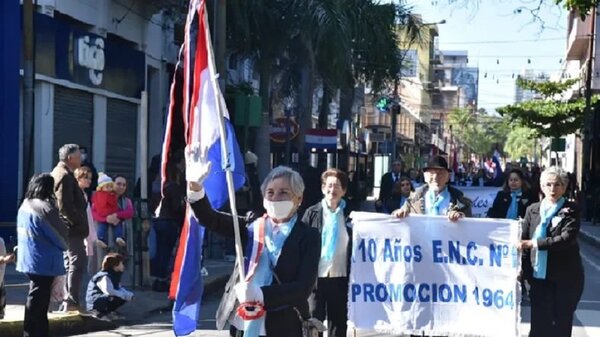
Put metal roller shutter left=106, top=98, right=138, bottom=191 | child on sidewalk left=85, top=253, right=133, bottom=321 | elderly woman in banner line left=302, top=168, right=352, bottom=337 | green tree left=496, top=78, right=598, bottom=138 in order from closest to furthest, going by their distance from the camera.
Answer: elderly woman in banner line left=302, top=168, right=352, bottom=337 < child on sidewalk left=85, top=253, right=133, bottom=321 < metal roller shutter left=106, top=98, right=138, bottom=191 < green tree left=496, top=78, right=598, bottom=138

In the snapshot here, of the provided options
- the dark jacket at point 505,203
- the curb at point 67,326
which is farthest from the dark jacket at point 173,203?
the dark jacket at point 505,203

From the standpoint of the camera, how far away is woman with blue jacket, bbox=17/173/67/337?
8656 millimetres

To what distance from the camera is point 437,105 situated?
14888 cm

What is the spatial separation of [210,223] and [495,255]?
3939mm

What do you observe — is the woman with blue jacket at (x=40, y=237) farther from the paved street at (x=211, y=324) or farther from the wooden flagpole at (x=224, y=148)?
the wooden flagpole at (x=224, y=148)

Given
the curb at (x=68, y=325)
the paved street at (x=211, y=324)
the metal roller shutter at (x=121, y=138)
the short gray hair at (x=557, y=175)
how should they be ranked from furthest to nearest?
the metal roller shutter at (x=121, y=138) < the paved street at (x=211, y=324) < the curb at (x=68, y=325) < the short gray hair at (x=557, y=175)

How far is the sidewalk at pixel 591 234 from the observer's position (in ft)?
78.3

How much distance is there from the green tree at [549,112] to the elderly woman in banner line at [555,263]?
112 feet

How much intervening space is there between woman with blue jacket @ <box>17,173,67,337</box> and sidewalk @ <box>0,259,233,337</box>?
1.23 metres

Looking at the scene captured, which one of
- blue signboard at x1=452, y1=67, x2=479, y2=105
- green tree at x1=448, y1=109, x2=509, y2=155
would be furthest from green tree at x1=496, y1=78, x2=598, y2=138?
blue signboard at x1=452, y1=67, x2=479, y2=105

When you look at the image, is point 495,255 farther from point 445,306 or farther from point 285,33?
point 285,33

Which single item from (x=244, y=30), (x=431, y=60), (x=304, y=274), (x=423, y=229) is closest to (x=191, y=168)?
(x=304, y=274)

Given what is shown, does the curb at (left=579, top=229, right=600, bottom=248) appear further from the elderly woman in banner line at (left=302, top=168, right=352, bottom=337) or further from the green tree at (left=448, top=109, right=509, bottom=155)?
the green tree at (left=448, top=109, right=509, bottom=155)

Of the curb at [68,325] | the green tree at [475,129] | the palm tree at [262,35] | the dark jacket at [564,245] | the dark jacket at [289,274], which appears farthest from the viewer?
the green tree at [475,129]
